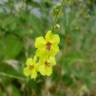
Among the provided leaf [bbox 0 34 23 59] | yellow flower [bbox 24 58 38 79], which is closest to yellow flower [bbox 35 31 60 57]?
yellow flower [bbox 24 58 38 79]

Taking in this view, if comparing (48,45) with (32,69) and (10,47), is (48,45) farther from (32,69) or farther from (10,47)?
(10,47)

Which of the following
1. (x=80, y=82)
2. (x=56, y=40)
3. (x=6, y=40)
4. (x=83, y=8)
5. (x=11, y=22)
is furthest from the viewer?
(x=80, y=82)

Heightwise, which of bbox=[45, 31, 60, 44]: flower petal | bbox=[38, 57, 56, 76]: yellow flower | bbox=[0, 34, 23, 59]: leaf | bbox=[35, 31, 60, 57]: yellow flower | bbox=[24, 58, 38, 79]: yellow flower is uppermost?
bbox=[45, 31, 60, 44]: flower petal

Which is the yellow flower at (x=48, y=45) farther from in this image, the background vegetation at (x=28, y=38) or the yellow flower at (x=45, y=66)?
the background vegetation at (x=28, y=38)

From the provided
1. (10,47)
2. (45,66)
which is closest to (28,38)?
(10,47)

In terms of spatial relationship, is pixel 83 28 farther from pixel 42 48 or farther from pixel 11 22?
pixel 42 48

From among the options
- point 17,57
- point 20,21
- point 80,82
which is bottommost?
point 80,82

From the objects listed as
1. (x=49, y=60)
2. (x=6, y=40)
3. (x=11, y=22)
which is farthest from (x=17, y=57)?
(x=49, y=60)

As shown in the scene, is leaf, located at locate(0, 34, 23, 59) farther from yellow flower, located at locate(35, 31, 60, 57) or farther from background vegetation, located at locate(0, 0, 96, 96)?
yellow flower, located at locate(35, 31, 60, 57)
